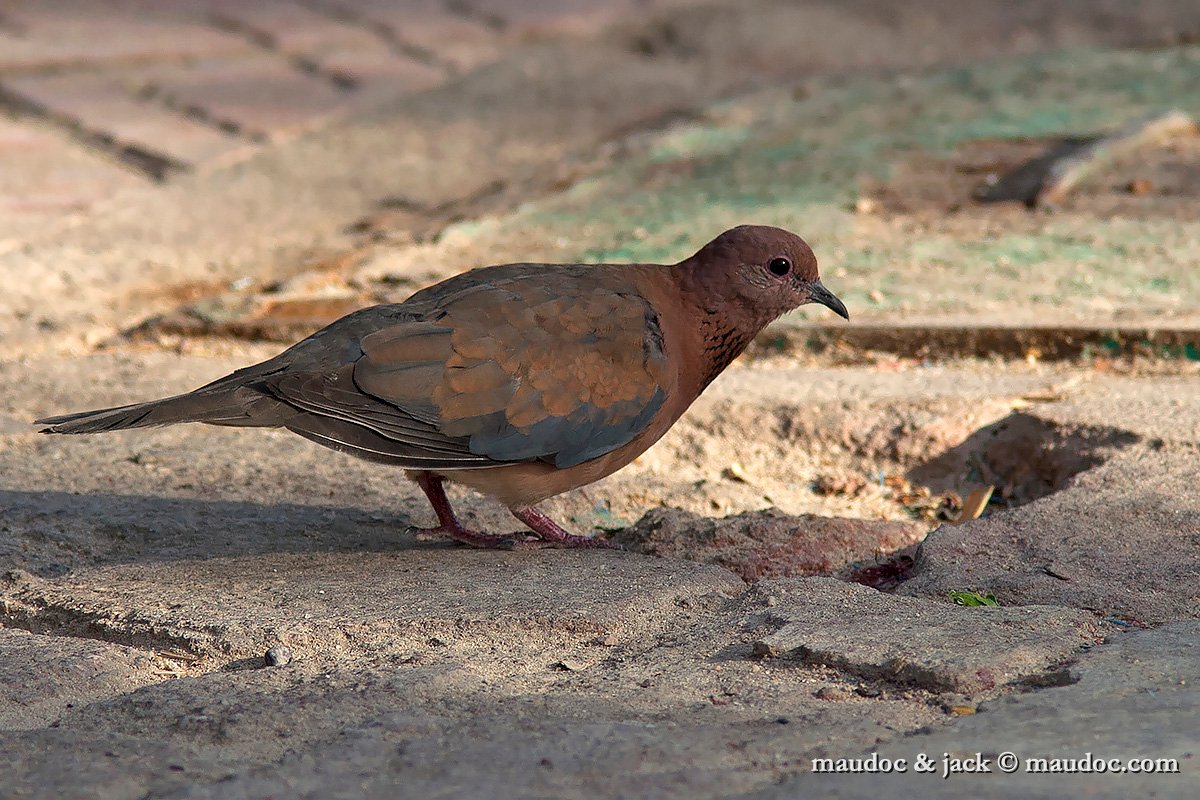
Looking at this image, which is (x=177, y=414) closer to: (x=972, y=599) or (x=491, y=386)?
(x=491, y=386)

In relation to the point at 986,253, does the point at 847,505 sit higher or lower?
lower

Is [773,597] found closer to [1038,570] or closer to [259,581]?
[1038,570]

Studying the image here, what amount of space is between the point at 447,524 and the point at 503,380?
0.39 m

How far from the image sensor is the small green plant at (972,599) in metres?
2.69

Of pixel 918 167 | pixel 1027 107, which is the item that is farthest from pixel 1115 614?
pixel 1027 107

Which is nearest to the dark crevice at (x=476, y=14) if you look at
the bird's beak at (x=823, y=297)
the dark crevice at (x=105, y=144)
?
the dark crevice at (x=105, y=144)

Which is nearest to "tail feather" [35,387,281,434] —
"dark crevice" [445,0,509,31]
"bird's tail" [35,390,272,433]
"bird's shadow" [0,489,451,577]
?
"bird's tail" [35,390,272,433]

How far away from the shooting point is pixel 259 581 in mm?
2885

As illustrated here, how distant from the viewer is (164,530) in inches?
125

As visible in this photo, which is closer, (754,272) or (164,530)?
(164,530)

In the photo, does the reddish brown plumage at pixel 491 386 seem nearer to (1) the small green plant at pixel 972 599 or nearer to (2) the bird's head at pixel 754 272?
(2) the bird's head at pixel 754 272

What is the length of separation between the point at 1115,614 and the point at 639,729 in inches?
37.1

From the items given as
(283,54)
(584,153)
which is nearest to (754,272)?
(584,153)

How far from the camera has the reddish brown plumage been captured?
9.76 feet
